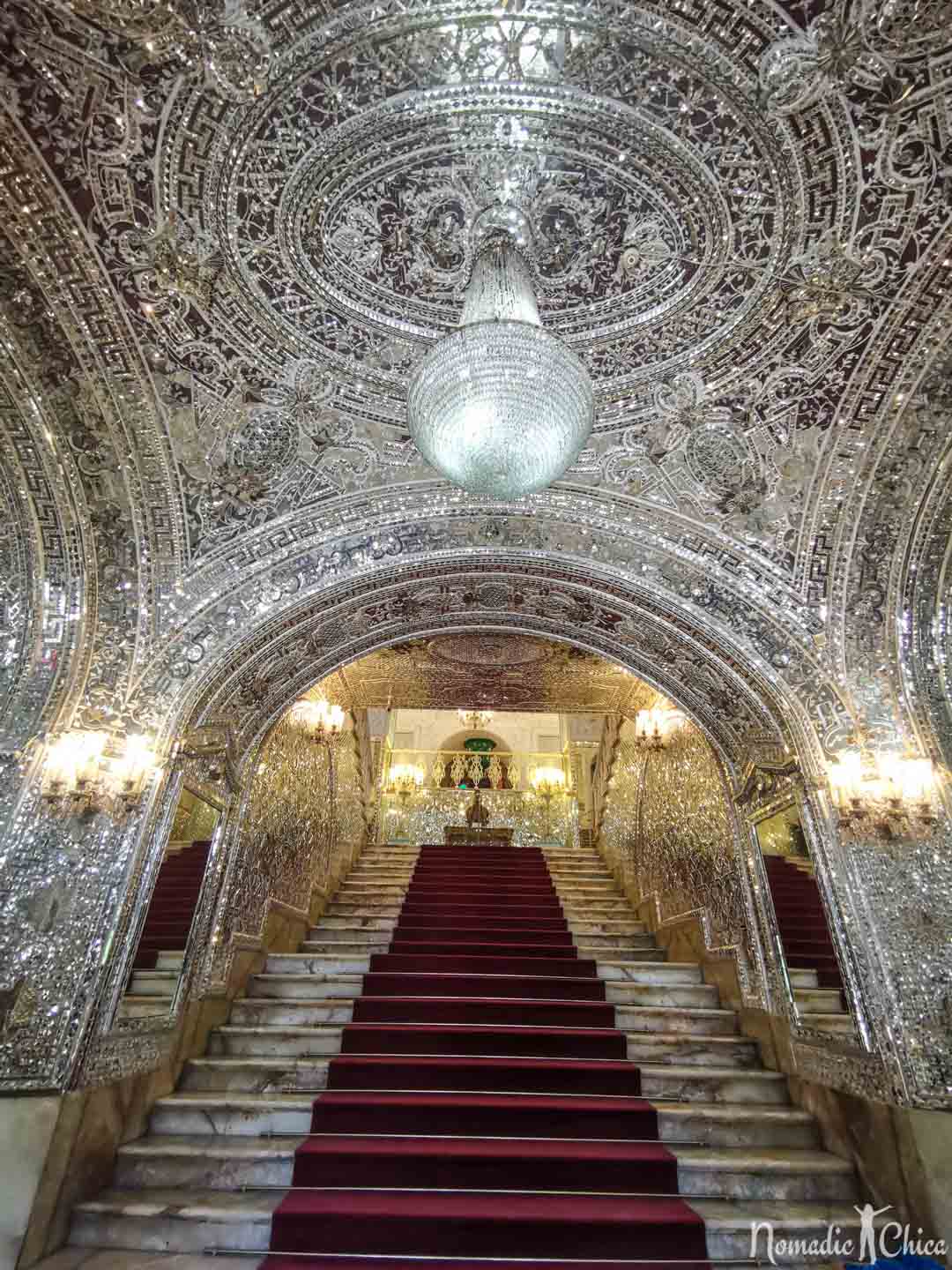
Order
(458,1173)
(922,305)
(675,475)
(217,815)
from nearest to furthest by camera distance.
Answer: (458,1173)
(922,305)
(675,475)
(217,815)

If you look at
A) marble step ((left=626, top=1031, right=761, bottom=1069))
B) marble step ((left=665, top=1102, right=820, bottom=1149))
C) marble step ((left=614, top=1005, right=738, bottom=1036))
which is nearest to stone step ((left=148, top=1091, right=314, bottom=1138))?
marble step ((left=665, top=1102, right=820, bottom=1149))

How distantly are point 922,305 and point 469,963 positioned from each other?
6.30 m

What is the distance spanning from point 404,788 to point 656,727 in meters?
6.45

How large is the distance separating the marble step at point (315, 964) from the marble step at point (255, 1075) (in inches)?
52.9

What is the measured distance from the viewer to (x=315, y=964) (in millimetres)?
5859

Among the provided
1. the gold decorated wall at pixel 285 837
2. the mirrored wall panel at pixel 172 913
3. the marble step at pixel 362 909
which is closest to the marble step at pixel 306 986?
the gold decorated wall at pixel 285 837

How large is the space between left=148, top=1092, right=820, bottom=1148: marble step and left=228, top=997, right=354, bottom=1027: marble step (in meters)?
0.93

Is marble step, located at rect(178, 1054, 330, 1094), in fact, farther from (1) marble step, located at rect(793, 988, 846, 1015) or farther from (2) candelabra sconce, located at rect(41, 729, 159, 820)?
(1) marble step, located at rect(793, 988, 846, 1015)

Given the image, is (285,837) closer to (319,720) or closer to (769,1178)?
(319,720)

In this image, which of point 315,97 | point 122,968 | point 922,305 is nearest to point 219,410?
point 315,97

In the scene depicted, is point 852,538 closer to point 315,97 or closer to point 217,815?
point 315,97

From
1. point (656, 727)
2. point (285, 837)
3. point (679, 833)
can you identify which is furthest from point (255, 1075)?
point (656, 727)

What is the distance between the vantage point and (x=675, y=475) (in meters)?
4.74

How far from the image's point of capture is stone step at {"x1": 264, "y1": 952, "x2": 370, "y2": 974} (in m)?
5.81
